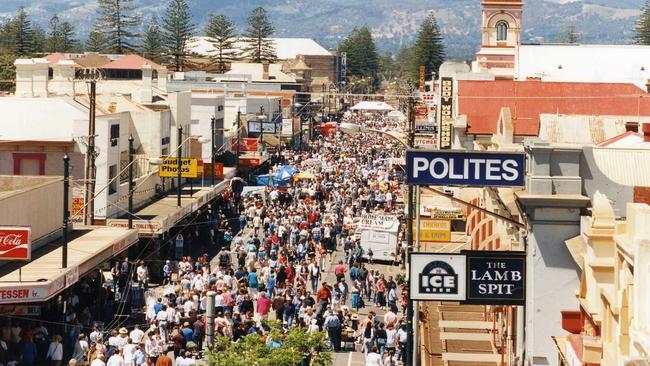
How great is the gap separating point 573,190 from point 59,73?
4527cm

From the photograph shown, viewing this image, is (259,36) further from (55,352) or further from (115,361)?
(115,361)

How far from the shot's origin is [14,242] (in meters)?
26.5

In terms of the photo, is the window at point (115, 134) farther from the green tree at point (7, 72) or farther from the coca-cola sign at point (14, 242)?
the green tree at point (7, 72)

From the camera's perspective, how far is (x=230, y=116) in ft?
244

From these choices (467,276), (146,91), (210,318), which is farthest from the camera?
(146,91)

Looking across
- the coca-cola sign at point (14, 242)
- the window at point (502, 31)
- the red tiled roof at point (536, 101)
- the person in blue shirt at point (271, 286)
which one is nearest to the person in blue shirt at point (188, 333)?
the coca-cola sign at point (14, 242)

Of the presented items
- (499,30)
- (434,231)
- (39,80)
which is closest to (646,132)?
(434,231)

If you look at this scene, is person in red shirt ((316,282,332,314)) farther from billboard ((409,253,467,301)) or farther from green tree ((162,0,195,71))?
green tree ((162,0,195,71))

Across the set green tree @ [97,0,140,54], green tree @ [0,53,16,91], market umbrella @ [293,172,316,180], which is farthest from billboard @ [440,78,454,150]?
green tree @ [97,0,140,54]

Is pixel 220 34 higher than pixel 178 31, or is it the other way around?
pixel 178 31

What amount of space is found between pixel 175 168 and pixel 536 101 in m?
13.0

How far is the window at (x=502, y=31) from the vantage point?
308 ft

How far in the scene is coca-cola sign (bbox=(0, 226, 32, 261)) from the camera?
2644cm

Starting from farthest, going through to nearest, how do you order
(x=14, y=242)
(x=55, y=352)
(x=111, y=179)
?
(x=111, y=179)
(x=14, y=242)
(x=55, y=352)
